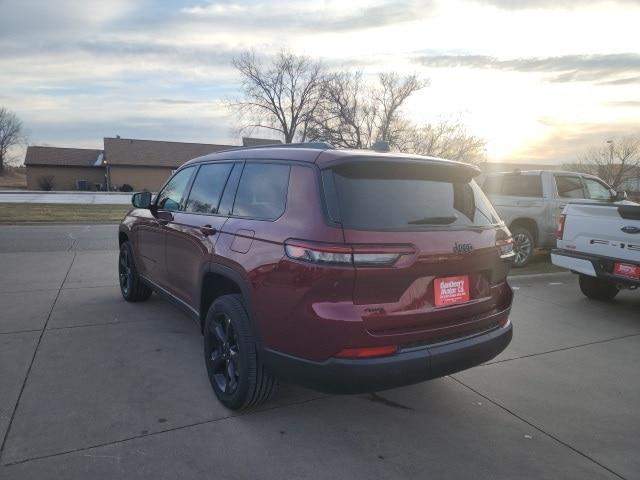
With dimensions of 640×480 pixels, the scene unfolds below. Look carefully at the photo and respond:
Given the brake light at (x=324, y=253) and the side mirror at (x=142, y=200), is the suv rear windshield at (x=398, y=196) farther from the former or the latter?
the side mirror at (x=142, y=200)

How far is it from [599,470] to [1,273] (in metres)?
8.06

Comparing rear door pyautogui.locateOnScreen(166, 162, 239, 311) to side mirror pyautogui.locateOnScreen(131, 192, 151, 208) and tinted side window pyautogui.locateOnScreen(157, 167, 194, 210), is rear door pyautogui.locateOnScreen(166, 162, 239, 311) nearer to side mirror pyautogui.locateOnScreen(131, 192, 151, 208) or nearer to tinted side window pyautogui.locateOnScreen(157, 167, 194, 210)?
tinted side window pyautogui.locateOnScreen(157, 167, 194, 210)

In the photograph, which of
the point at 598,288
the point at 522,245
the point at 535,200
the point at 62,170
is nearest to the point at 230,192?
the point at 598,288

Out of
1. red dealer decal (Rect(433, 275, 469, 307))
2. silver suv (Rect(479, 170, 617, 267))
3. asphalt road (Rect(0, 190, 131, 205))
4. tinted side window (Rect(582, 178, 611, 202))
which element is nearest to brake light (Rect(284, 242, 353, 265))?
red dealer decal (Rect(433, 275, 469, 307))

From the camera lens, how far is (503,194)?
9609 mm

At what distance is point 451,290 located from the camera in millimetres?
2883

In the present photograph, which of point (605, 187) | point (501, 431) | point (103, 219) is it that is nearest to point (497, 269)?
point (501, 431)

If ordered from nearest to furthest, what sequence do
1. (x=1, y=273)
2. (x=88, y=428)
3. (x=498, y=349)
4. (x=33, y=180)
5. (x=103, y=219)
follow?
(x=88, y=428), (x=498, y=349), (x=1, y=273), (x=103, y=219), (x=33, y=180)

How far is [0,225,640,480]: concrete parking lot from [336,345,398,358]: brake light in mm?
672

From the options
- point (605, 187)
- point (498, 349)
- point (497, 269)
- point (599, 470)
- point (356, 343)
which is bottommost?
point (599, 470)

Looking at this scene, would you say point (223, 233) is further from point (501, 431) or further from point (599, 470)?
point (599, 470)

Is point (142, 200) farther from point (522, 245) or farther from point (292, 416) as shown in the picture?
point (522, 245)

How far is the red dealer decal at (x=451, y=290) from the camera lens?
2812 millimetres

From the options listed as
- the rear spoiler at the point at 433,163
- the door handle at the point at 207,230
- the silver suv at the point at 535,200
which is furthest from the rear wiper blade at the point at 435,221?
the silver suv at the point at 535,200
